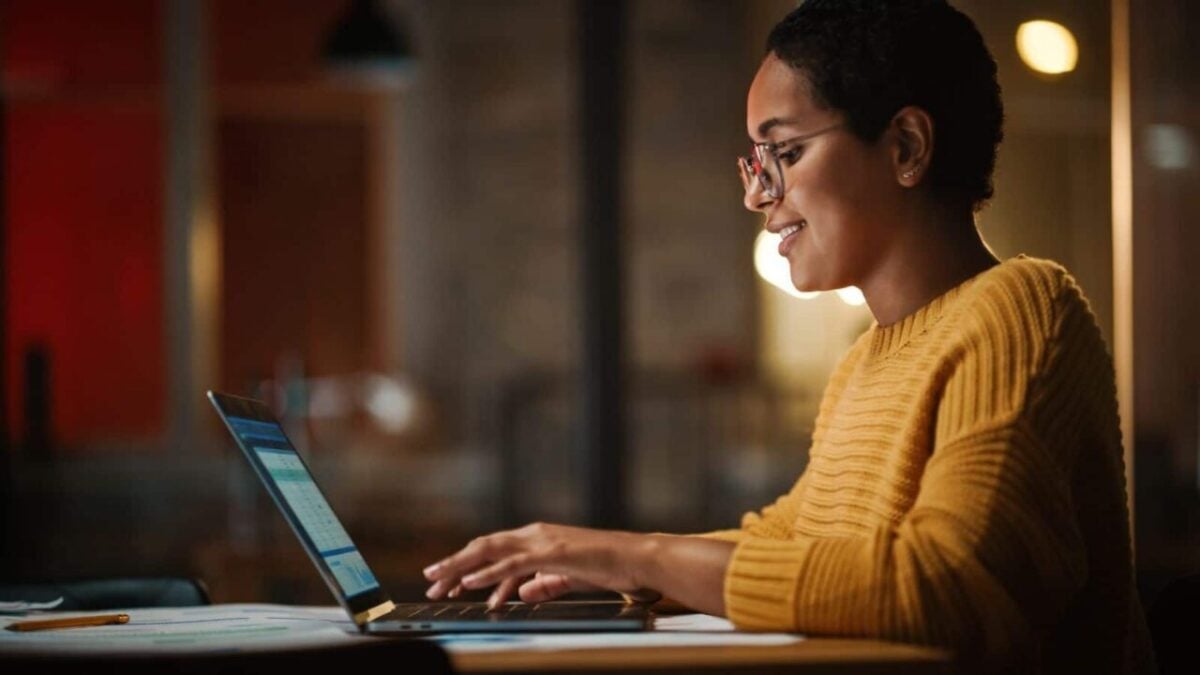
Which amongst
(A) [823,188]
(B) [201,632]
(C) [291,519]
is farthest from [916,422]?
(B) [201,632]

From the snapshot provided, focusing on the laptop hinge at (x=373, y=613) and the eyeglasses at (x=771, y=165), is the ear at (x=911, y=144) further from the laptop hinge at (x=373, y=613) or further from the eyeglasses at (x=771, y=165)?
the laptop hinge at (x=373, y=613)

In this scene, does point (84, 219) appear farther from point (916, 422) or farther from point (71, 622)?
point (916, 422)

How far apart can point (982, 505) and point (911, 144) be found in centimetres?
41

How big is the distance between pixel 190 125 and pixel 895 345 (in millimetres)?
7461

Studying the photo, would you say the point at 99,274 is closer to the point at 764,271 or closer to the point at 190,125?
the point at 190,125

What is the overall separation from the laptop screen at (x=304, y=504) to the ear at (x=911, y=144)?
2.14 ft

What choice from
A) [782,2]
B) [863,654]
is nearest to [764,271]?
[782,2]

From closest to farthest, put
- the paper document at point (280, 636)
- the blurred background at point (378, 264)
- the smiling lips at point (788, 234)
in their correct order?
1. the paper document at point (280, 636)
2. the smiling lips at point (788, 234)
3. the blurred background at point (378, 264)

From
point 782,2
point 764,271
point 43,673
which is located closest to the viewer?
point 43,673

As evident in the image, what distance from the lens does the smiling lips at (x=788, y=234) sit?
63.5 inches

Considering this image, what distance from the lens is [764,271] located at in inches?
190

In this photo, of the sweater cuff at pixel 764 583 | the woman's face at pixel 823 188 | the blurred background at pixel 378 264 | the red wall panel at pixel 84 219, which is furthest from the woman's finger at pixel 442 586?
the red wall panel at pixel 84 219

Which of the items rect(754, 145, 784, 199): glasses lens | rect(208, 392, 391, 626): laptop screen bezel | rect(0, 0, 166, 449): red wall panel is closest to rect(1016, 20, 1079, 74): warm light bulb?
rect(754, 145, 784, 199): glasses lens

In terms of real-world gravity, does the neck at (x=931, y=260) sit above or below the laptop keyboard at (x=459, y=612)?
above
